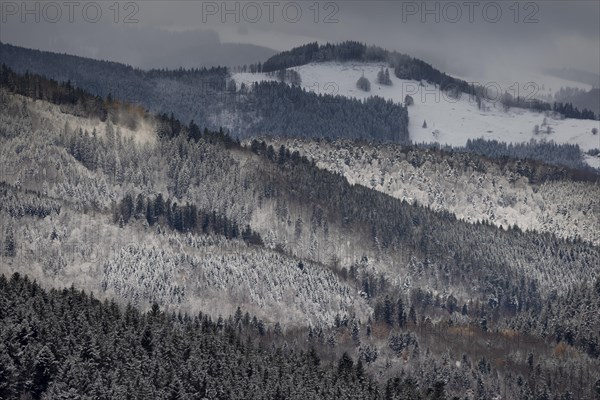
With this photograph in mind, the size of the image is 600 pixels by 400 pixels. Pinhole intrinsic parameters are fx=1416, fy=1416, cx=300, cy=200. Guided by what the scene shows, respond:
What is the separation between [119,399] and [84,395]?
16.2 feet

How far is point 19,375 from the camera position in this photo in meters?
197

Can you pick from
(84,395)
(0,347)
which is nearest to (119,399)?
(84,395)

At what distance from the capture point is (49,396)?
197625mm

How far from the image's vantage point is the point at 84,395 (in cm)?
19900

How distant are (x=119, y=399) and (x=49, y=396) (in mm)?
9730

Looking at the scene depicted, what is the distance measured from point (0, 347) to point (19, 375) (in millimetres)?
4916

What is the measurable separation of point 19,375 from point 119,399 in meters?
14.3

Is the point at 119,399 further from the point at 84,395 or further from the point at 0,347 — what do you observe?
the point at 0,347

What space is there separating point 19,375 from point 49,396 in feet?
16.7

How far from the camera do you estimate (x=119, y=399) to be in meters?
199

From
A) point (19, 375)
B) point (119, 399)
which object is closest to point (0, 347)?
point (19, 375)

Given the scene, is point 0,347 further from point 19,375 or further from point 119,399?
point 119,399

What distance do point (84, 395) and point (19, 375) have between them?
9.46m
